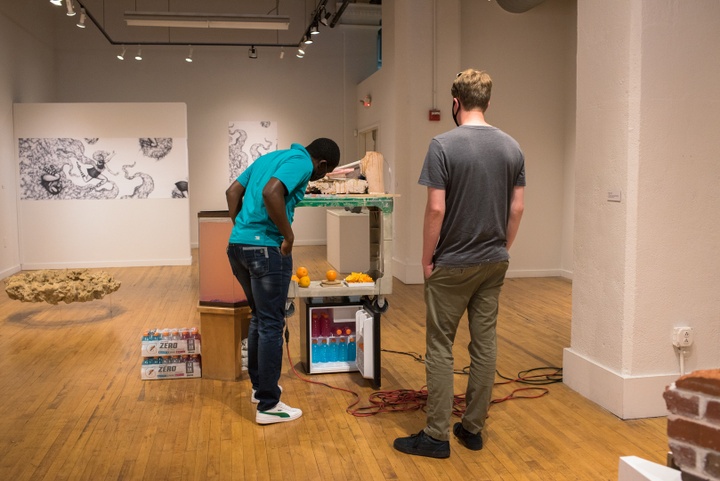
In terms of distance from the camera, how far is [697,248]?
3867 mm

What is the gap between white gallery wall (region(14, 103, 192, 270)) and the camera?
34.2 ft

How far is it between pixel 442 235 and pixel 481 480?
42.8 inches

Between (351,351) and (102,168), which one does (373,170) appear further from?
(102,168)

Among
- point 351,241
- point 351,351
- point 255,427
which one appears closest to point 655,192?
point 351,351

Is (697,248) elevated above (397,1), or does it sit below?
below

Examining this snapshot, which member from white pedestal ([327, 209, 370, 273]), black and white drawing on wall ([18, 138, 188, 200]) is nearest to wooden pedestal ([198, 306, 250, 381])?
white pedestal ([327, 209, 370, 273])

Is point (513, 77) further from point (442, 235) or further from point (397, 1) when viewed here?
point (442, 235)

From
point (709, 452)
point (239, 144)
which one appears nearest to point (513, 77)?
point (239, 144)

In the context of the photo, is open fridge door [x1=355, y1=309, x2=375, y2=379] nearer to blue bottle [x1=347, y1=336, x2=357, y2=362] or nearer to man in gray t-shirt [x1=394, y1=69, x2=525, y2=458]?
blue bottle [x1=347, y1=336, x2=357, y2=362]

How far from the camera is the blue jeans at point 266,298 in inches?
144

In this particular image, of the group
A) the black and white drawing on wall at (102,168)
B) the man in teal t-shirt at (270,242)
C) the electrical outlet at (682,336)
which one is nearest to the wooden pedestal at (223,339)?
the man in teal t-shirt at (270,242)

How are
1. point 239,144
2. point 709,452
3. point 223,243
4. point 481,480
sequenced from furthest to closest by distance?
point 239,144 < point 223,243 < point 481,480 < point 709,452

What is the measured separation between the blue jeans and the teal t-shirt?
5cm

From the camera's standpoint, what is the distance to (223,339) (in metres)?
4.60
